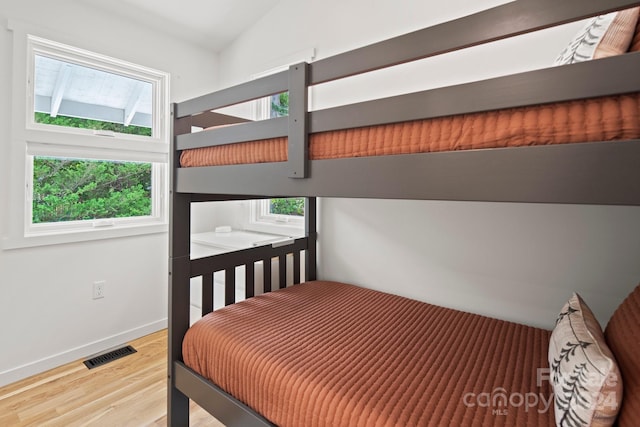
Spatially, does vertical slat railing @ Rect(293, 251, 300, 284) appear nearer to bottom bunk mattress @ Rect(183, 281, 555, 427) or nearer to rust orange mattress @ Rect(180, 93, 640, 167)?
bottom bunk mattress @ Rect(183, 281, 555, 427)

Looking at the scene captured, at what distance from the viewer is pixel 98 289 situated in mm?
2248

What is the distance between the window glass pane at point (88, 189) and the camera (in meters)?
2.08

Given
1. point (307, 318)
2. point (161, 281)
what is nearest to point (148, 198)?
point (161, 281)

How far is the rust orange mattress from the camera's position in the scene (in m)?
0.64

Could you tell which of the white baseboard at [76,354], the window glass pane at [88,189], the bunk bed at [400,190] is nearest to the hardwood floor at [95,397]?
the white baseboard at [76,354]

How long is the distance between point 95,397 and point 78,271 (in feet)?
2.61

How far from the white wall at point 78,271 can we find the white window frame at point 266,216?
1.97 feet

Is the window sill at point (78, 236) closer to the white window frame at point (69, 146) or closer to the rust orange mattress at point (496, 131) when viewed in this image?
the white window frame at point (69, 146)

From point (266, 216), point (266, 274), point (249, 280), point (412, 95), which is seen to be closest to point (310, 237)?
point (266, 274)

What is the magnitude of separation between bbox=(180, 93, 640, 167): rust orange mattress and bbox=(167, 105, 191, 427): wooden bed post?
670 millimetres

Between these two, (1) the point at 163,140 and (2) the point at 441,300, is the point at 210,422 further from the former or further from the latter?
(1) the point at 163,140

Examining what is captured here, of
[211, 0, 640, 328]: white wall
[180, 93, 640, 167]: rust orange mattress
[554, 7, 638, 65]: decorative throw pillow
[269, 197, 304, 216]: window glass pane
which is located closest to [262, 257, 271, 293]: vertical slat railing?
[211, 0, 640, 328]: white wall

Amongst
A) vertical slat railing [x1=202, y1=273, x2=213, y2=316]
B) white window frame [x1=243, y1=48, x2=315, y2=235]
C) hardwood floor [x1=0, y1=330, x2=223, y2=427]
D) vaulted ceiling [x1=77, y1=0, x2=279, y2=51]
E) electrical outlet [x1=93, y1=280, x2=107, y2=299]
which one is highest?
vaulted ceiling [x1=77, y1=0, x2=279, y2=51]

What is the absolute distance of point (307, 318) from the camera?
1.49m
